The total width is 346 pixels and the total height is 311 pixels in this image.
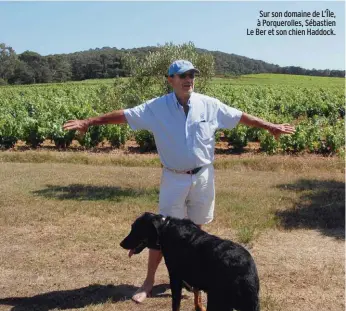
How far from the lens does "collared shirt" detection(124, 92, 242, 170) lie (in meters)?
4.14

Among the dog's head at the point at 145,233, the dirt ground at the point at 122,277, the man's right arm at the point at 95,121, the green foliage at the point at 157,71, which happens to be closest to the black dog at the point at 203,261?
the dog's head at the point at 145,233

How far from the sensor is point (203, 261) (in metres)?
3.69

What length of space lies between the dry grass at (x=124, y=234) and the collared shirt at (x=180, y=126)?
1.46 m

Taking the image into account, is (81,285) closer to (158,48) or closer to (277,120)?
(158,48)

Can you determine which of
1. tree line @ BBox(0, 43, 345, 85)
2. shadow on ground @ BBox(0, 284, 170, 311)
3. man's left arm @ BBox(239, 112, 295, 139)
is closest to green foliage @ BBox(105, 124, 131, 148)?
shadow on ground @ BBox(0, 284, 170, 311)

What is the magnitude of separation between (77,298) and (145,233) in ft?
3.99

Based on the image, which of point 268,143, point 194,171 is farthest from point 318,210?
point 268,143

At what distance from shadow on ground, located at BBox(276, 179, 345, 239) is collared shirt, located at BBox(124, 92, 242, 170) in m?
3.35

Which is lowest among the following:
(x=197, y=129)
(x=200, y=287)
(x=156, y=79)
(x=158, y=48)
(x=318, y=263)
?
(x=318, y=263)

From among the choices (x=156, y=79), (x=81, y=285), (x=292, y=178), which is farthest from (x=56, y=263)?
(x=292, y=178)

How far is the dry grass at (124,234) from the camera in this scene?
475 cm

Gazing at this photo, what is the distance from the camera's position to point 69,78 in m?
83.8

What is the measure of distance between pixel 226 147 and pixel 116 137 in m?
4.18

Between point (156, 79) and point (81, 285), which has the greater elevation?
point (156, 79)
